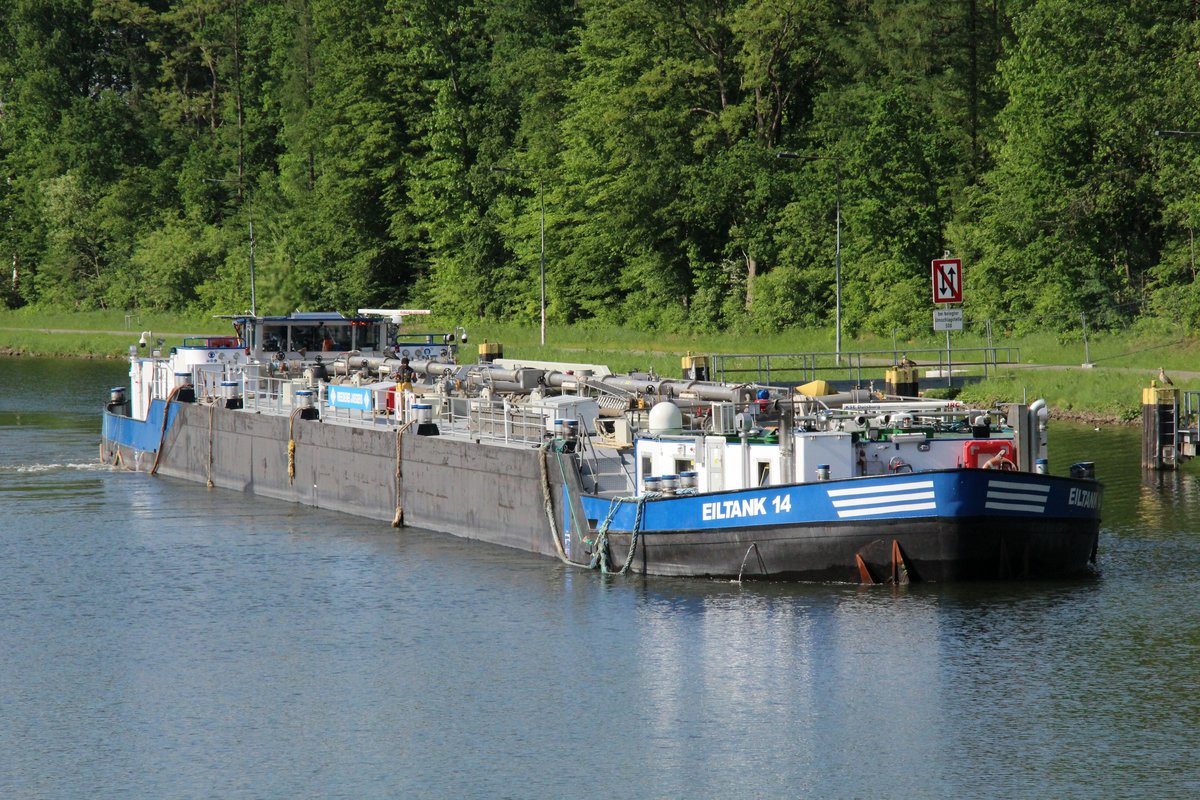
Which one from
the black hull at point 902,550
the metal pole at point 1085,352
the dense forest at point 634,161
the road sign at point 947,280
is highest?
the dense forest at point 634,161

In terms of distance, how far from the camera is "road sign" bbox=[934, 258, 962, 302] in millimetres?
47125

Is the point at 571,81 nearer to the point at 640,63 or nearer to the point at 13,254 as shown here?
the point at 640,63

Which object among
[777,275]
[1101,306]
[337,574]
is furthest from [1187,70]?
[337,574]

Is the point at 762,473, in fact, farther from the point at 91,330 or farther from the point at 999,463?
the point at 91,330

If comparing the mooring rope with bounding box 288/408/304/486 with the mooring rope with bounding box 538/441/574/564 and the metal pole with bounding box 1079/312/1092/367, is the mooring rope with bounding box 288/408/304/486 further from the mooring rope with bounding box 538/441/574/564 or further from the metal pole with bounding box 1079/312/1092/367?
the metal pole with bounding box 1079/312/1092/367

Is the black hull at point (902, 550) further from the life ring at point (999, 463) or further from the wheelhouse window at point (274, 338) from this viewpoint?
the wheelhouse window at point (274, 338)

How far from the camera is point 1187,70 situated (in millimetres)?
69688

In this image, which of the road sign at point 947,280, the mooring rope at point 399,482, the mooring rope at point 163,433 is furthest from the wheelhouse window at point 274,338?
the road sign at point 947,280

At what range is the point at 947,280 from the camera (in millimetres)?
47719

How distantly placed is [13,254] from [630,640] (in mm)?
134361

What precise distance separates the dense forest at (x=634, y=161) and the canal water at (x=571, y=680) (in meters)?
29.4

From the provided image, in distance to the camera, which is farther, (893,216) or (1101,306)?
(893,216)

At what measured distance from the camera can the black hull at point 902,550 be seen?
31.9 meters

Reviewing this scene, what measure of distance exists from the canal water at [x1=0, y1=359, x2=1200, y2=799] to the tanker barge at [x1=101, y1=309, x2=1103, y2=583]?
31.5 inches
